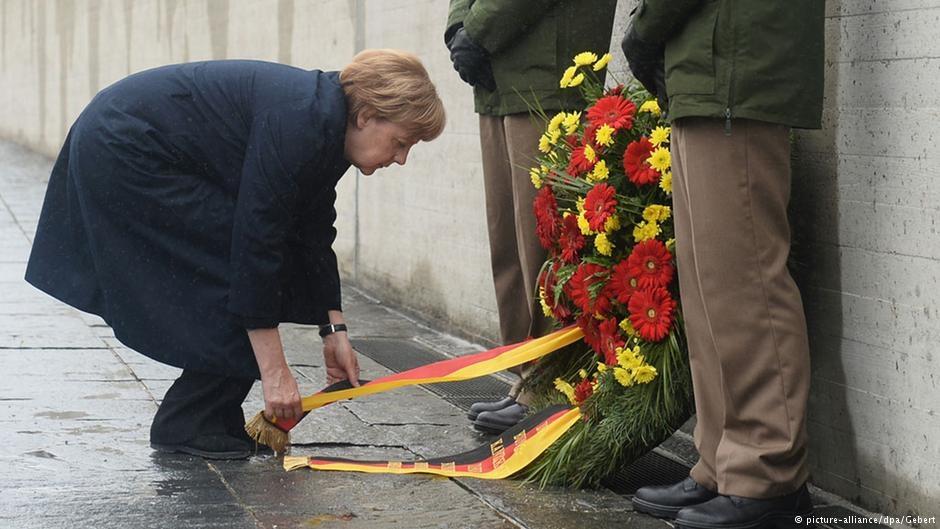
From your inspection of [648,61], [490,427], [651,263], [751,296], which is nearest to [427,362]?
[490,427]

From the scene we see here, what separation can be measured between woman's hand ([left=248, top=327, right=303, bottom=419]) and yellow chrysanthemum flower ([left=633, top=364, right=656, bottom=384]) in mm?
988

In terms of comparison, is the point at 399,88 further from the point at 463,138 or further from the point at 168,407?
the point at 463,138

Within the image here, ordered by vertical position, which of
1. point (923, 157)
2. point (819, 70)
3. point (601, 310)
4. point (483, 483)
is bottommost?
point (483, 483)

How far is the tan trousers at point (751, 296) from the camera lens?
354 centimetres

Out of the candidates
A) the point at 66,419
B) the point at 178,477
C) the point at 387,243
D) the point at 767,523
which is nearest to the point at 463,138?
the point at 387,243

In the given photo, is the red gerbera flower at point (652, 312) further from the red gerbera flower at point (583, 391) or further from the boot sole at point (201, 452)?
the boot sole at point (201, 452)

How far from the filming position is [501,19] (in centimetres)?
474

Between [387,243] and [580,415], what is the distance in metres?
4.30

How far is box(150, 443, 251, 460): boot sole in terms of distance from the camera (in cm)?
434

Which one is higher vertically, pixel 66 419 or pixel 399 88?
pixel 399 88

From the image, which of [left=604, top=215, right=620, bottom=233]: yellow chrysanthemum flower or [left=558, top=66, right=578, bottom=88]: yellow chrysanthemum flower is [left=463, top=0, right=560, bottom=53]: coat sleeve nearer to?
[left=558, top=66, right=578, bottom=88]: yellow chrysanthemum flower

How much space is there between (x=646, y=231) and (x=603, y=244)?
0.44 ft

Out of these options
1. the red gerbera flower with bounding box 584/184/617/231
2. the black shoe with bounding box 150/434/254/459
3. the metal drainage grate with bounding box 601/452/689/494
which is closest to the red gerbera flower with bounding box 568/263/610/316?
the red gerbera flower with bounding box 584/184/617/231

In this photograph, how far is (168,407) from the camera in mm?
4441
